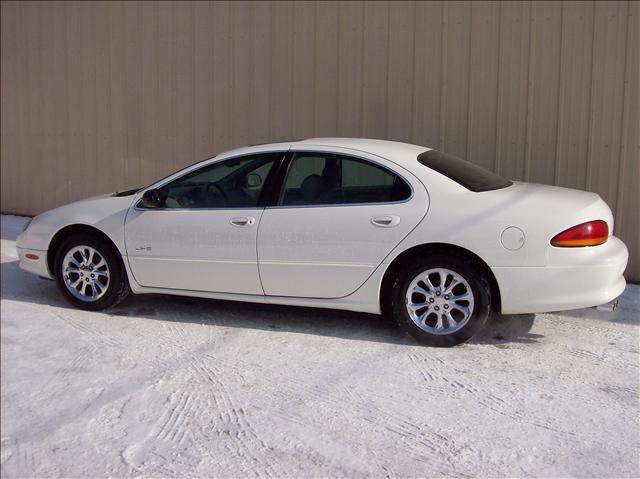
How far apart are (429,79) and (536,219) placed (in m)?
3.01

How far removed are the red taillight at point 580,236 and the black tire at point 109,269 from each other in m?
3.21

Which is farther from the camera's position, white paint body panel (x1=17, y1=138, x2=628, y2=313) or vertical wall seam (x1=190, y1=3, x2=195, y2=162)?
vertical wall seam (x1=190, y1=3, x2=195, y2=162)

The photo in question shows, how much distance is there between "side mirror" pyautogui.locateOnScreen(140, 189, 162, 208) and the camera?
588 cm

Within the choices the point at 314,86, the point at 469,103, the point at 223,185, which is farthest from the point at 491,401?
the point at 314,86

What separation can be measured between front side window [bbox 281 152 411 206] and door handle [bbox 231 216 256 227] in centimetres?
26

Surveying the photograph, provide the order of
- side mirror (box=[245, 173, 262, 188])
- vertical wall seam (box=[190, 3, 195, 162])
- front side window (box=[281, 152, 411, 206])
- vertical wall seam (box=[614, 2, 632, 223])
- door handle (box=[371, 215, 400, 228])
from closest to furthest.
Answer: door handle (box=[371, 215, 400, 228]) → front side window (box=[281, 152, 411, 206]) → side mirror (box=[245, 173, 262, 188]) → vertical wall seam (box=[614, 2, 632, 223]) → vertical wall seam (box=[190, 3, 195, 162])

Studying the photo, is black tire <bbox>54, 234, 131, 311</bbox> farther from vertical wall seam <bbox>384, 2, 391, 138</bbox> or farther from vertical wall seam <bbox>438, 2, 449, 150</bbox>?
vertical wall seam <bbox>438, 2, 449, 150</bbox>

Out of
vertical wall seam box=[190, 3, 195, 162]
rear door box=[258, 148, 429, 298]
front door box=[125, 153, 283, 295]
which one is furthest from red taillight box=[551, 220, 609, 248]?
vertical wall seam box=[190, 3, 195, 162]

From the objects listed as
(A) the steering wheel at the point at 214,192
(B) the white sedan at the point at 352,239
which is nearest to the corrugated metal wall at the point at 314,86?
(B) the white sedan at the point at 352,239

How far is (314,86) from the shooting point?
825cm

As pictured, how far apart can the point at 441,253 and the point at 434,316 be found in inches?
17.0

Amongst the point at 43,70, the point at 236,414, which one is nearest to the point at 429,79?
the point at 236,414

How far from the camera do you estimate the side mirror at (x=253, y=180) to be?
225 inches

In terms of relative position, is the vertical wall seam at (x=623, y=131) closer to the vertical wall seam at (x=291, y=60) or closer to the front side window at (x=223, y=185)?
the front side window at (x=223, y=185)
